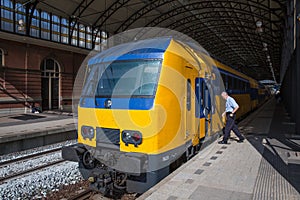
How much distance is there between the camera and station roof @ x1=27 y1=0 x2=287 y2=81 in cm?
2174

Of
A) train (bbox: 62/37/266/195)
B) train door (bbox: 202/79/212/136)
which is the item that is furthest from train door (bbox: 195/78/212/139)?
train (bbox: 62/37/266/195)

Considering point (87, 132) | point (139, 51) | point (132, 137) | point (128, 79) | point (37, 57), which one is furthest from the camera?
point (37, 57)

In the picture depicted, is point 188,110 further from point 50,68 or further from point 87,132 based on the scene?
point 50,68

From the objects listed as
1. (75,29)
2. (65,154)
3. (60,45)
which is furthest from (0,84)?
(65,154)

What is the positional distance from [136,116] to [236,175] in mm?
2494

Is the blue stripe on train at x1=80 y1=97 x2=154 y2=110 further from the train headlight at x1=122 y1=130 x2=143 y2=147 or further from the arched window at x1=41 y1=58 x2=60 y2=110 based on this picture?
the arched window at x1=41 y1=58 x2=60 y2=110

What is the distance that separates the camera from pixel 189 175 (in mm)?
5008

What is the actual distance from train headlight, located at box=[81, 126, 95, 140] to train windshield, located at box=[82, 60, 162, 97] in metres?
0.73

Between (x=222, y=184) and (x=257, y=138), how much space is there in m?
5.51

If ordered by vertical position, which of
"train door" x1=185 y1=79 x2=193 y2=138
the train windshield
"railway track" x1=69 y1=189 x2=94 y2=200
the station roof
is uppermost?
the station roof

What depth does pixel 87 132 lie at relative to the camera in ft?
17.2

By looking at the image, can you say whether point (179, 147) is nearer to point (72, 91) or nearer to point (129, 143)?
point (129, 143)

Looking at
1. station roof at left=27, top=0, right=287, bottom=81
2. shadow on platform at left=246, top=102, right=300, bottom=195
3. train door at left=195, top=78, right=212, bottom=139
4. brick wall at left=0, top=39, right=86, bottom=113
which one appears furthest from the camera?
station roof at left=27, top=0, right=287, bottom=81

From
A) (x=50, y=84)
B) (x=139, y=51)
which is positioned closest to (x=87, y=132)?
(x=139, y=51)
